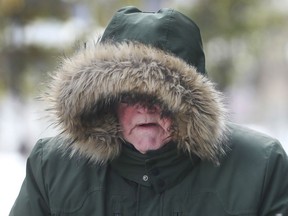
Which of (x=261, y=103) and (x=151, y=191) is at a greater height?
(x=151, y=191)

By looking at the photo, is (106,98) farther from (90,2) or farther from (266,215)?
(90,2)

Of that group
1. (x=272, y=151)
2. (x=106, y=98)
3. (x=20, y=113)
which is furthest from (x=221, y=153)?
(x=20, y=113)

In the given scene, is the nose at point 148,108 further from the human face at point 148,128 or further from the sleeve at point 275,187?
the sleeve at point 275,187

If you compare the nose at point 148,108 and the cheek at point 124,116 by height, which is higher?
the nose at point 148,108

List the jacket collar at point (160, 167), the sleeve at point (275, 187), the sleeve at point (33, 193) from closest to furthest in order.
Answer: the sleeve at point (275, 187) → the jacket collar at point (160, 167) → the sleeve at point (33, 193)

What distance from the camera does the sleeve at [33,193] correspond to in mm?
3113

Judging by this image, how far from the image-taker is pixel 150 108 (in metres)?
2.99

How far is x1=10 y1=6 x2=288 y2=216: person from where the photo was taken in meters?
2.94

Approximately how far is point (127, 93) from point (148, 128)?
154mm

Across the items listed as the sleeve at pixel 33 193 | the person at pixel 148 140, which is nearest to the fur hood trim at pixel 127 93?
the person at pixel 148 140

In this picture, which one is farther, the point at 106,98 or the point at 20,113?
the point at 20,113

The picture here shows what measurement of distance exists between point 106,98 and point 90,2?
555 inches

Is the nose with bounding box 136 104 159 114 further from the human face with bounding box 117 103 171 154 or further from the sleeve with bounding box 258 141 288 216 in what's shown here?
the sleeve with bounding box 258 141 288 216

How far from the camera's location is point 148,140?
3.00 meters
